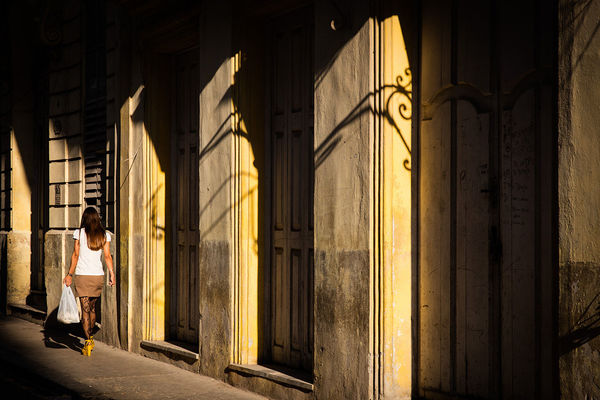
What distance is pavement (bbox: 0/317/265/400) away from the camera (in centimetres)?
749

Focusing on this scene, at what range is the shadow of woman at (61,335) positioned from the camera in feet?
34.3

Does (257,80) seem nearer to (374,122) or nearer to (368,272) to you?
(374,122)

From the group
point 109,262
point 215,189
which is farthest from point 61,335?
point 215,189

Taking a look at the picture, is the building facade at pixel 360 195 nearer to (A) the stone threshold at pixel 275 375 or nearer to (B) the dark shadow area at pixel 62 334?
(A) the stone threshold at pixel 275 375

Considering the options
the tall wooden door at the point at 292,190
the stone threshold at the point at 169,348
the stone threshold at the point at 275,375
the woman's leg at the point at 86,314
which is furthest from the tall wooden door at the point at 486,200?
the woman's leg at the point at 86,314

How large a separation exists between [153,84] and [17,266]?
564cm

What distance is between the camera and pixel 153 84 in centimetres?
989

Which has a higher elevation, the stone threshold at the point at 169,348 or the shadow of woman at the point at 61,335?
the stone threshold at the point at 169,348

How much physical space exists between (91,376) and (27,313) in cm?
539

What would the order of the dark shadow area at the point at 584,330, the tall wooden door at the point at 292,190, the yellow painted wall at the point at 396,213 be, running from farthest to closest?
the tall wooden door at the point at 292,190 → the yellow painted wall at the point at 396,213 → the dark shadow area at the point at 584,330

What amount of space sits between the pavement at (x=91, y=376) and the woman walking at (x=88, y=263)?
53cm

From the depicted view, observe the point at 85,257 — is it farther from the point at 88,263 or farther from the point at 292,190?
the point at 292,190

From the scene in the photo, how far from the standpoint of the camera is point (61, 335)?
11.4 m

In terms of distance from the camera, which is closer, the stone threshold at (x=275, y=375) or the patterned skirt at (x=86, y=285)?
the stone threshold at (x=275, y=375)
